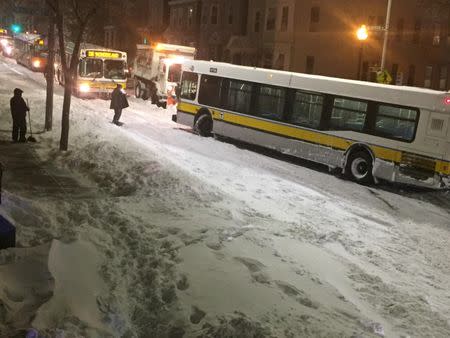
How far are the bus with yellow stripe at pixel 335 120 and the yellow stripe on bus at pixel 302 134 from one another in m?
0.03

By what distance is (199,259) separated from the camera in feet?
24.0

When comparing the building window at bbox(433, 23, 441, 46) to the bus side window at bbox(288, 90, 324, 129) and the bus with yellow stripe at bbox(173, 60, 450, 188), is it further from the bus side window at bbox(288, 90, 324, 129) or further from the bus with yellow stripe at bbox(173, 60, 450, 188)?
the bus side window at bbox(288, 90, 324, 129)

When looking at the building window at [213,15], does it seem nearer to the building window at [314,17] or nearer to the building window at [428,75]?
the building window at [314,17]

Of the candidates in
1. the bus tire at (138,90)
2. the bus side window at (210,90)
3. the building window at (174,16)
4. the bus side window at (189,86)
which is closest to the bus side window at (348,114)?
the bus side window at (210,90)

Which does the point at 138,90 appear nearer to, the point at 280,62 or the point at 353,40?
the point at 280,62

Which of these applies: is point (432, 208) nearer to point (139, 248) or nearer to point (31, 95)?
point (139, 248)

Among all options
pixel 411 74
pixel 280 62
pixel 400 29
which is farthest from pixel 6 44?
pixel 411 74

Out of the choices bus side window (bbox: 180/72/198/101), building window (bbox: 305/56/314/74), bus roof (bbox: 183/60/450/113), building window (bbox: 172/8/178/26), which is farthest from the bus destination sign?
building window (bbox: 172/8/178/26)

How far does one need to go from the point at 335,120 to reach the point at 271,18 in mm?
24722

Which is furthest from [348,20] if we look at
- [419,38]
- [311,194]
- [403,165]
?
[311,194]

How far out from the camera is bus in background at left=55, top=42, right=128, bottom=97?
29.2 metres

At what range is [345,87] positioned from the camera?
52.6 ft

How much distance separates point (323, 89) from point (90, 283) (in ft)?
38.9

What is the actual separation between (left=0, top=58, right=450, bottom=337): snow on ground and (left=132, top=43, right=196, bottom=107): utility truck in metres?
15.4
